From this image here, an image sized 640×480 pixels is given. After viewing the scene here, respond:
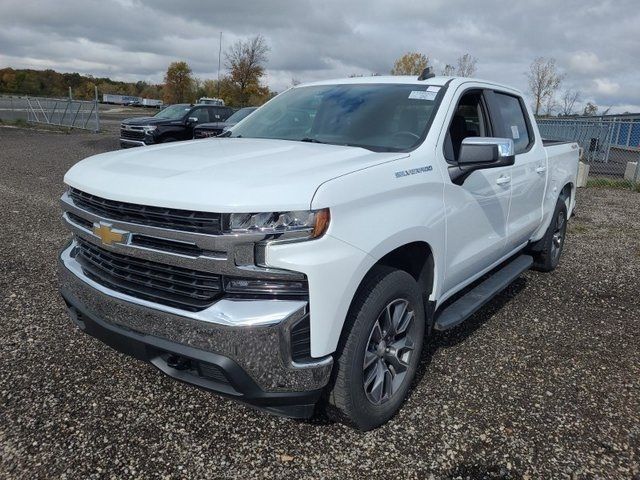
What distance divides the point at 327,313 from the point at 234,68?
5326cm

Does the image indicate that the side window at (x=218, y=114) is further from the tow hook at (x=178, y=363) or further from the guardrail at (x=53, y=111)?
the tow hook at (x=178, y=363)

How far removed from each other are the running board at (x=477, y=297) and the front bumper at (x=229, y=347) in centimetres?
118

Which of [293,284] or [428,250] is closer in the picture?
[293,284]

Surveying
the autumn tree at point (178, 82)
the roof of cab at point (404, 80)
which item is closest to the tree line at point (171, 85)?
the autumn tree at point (178, 82)

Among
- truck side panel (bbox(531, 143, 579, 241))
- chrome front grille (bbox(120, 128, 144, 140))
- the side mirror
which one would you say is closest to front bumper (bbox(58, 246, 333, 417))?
the side mirror

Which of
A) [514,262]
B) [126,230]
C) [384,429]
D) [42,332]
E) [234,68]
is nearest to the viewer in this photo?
[126,230]

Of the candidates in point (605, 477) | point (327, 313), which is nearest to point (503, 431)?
point (605, 477)

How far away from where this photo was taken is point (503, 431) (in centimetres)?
271

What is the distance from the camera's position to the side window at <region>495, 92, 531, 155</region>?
4.14m

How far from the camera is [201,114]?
15.6 m

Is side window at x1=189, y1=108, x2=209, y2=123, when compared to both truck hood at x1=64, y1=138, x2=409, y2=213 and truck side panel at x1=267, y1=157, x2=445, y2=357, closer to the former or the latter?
truck hood at x1=64, y1=138, x2=409, y2=213

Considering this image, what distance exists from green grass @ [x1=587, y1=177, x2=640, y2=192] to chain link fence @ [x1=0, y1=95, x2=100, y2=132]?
20656mm

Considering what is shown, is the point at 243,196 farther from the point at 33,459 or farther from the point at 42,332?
the point at 42,332

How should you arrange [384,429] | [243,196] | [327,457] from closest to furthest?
[243,196]
[327,457]
[384,429]
